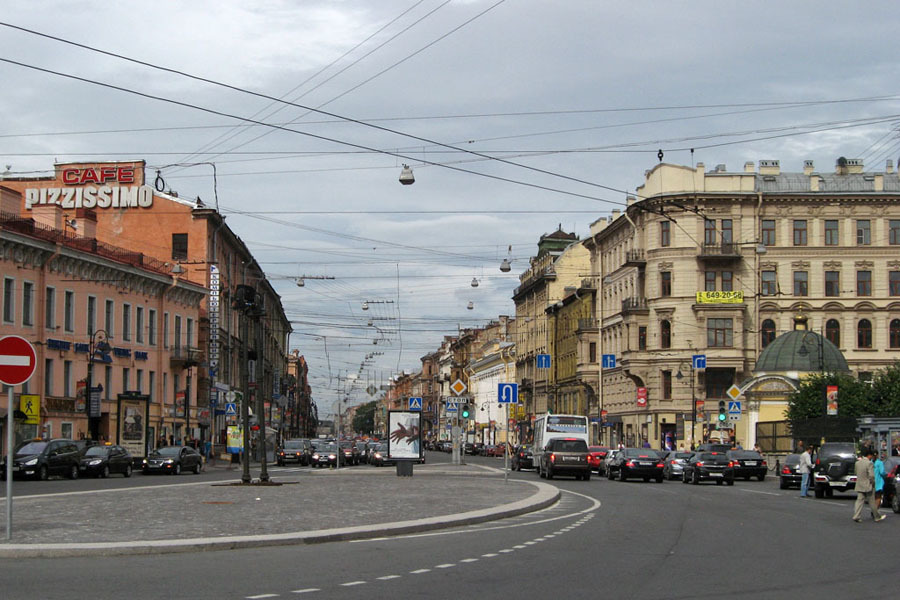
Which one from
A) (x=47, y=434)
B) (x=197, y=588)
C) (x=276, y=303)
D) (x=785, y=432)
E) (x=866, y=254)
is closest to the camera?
(x=197, y=588)

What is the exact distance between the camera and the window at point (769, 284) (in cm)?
7856

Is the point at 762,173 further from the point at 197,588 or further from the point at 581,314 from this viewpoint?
the point at 197,588

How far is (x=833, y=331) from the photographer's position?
78.7 metres

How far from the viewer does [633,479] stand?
172 ft

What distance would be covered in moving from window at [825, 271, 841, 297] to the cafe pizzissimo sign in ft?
147

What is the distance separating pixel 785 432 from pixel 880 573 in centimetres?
4750

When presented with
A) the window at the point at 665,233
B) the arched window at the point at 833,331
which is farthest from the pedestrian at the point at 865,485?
the arched window at the point at 833,331

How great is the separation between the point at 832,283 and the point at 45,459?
54775 mm

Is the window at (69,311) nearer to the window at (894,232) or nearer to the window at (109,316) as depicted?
the window at (109,316)

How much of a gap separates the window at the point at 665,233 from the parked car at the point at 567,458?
1379 inches

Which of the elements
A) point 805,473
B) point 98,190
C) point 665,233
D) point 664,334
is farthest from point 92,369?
Answer: point 665,233

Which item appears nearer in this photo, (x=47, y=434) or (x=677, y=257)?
(x=47, y=434)

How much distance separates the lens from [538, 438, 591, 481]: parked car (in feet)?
150

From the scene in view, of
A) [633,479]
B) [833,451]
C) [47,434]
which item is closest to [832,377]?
[633,479]
